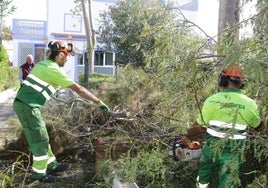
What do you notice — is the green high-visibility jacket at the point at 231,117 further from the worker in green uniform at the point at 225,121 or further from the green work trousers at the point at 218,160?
the green work trousers at the point at 218,160

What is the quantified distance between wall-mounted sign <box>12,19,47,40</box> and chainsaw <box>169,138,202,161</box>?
28734 mm

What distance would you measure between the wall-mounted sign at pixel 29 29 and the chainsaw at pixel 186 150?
2873 cm

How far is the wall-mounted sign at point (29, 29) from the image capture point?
31.7 m

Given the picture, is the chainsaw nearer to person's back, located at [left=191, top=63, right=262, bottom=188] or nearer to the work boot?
person's back, located at [left=191, top=63, right=262, bottom=188]

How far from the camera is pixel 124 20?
54.0ft

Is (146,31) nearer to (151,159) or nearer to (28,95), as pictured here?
(151,159)

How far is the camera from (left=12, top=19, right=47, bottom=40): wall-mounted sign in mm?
31688

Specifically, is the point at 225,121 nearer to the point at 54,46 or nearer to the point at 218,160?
Answer: the point at 218,160

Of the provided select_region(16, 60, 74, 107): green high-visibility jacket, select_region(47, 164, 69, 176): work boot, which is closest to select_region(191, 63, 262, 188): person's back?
select_region(16, 60, 74, 107): green high-visibility jacket

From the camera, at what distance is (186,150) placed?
3.93 meters

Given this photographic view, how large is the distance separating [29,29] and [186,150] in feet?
96.9

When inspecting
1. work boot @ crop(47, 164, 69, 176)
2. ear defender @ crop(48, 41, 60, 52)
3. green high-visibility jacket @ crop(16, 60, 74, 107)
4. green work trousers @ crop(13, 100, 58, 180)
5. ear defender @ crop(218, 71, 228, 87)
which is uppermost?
ear defender @ crop(48, 41, 60, 52)

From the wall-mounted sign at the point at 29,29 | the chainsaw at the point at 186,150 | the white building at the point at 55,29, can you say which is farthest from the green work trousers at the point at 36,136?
the wall-mounted sign at the point at 29,29

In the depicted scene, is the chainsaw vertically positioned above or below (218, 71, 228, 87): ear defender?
below
